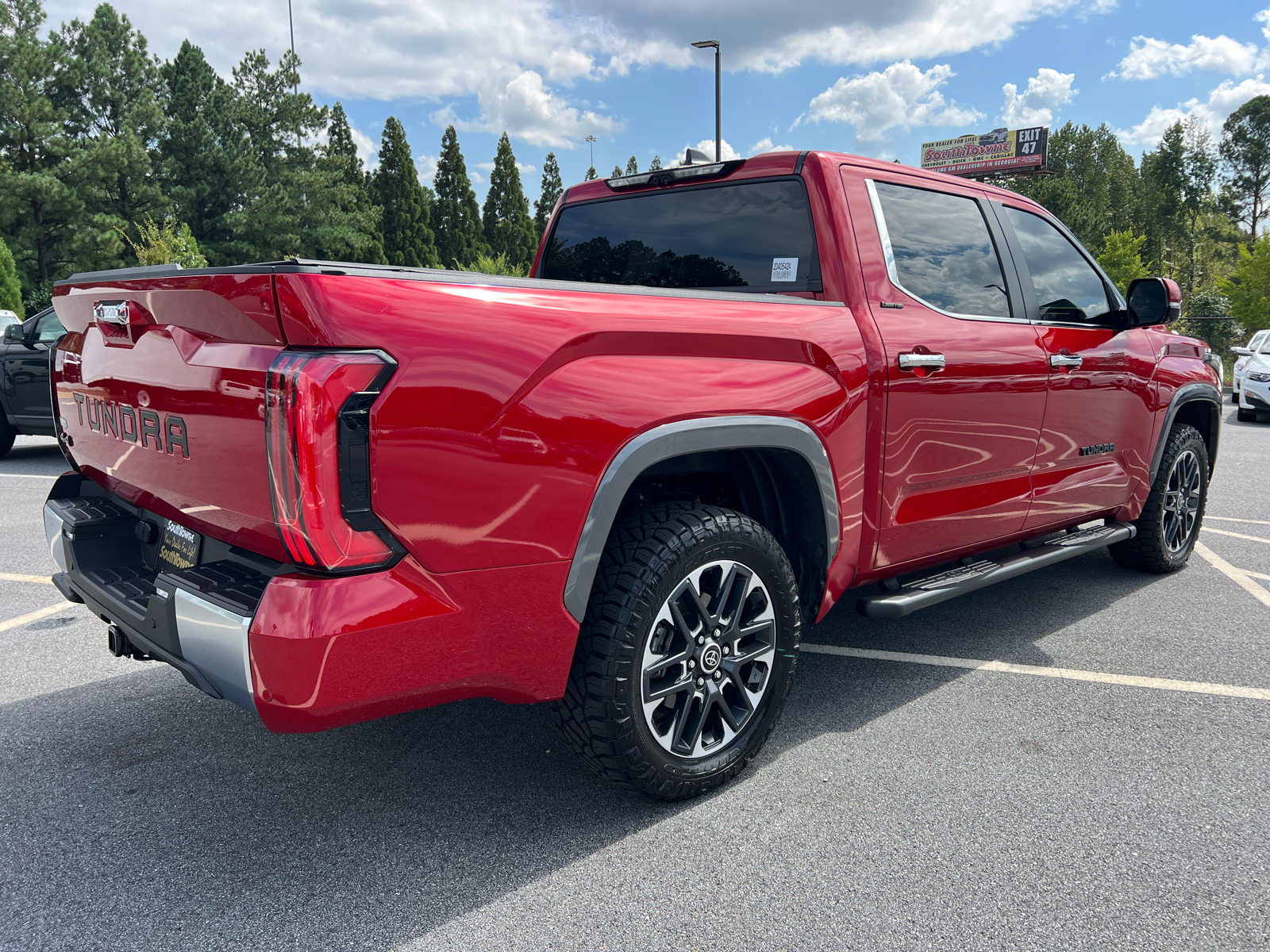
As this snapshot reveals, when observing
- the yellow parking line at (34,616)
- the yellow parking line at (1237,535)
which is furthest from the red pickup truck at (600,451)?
the yellow parking line at (1237,535)

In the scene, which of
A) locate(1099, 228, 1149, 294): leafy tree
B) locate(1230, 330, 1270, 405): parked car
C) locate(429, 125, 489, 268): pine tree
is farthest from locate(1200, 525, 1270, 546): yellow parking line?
locate(429, 125, 489, 268): pine tree

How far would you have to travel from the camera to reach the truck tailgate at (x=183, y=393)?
75.5 inches

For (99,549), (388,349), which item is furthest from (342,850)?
(388,349)

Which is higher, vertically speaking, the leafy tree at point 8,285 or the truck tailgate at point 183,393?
the leafy tree at point 8,285

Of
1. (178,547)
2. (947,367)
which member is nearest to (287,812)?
(178,547)

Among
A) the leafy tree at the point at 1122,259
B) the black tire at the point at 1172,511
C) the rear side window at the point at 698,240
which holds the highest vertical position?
the leafy tree at the point at 1122,259

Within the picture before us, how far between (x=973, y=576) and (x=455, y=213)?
57.3 metres

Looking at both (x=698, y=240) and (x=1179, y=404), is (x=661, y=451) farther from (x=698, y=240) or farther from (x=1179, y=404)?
(x=1179, y=404)

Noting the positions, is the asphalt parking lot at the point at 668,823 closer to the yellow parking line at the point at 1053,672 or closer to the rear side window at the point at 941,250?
the yellow parking line at the point at 1053,672

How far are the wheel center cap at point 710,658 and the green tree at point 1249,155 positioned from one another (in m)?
72.8

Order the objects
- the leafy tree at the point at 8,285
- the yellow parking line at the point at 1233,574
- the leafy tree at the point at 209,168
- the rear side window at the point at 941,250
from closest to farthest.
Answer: the rear side window at the point at 941,250
the yellow parking line at the point at 1233,574
the leafy tree at the point at 8,285
the leafy tree at the point at 209,168

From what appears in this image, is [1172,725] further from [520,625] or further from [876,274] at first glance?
[520,625]

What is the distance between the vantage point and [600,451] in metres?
2.21

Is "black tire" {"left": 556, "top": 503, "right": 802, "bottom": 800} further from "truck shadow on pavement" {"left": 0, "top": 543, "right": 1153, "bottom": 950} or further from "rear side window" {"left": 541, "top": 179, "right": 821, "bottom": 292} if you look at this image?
"rear side window" {"left": 541, "top": 179, "right": 821, "bottom": 292}
